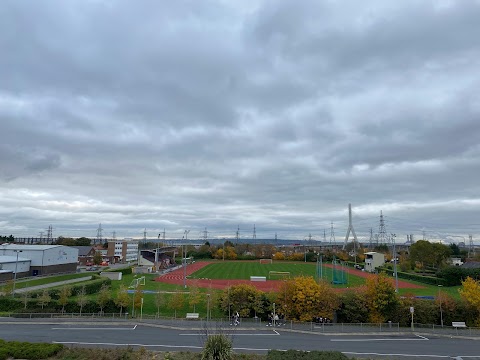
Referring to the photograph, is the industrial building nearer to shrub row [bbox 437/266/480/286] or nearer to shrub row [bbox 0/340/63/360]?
shrub row [bbox 0/340/63/360]

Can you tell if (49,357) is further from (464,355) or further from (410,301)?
(410,301)

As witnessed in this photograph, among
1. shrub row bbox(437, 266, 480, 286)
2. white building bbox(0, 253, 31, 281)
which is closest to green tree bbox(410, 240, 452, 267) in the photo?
shrub row bbox(437, 266, 480, 286)

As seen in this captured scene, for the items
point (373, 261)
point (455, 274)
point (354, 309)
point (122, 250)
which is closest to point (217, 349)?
point (354, 309)

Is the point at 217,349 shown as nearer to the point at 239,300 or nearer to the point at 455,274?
the point at 239,300

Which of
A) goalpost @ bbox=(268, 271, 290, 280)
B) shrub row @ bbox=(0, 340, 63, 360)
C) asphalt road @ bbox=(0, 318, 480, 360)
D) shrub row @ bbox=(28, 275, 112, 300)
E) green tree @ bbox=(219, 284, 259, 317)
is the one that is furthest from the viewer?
goalpost @ bbox=(268, 271, 290, 280)

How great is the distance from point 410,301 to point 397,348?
1279cm

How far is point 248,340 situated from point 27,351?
17535mm

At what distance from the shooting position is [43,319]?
4269 centimetres

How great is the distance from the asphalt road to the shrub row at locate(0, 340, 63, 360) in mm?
5044

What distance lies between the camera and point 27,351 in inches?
990

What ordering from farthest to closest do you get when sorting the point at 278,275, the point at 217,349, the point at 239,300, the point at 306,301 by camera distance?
the point at 278,275, the point at 239,300, the point at 306,301, the point at 217,349

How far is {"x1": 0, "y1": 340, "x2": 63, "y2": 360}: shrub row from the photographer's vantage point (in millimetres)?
24906

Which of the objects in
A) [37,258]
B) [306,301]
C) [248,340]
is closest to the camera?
[248,340]

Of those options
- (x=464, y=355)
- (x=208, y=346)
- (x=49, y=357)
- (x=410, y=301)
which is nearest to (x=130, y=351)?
(x=49, y=357)
